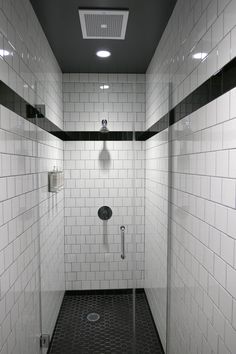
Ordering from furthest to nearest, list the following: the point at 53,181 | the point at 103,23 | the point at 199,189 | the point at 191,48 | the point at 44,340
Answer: the point at 53,181, the point at 44,340, the point at 103,23, the point at 191,48, the point at 199,189

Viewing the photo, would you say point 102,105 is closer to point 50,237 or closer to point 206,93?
point 50,237

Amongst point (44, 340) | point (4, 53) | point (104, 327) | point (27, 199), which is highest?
point (4, 53)

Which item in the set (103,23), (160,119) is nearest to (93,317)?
(160,119)

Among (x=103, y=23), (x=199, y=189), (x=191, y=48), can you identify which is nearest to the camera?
(x=199, y=189)

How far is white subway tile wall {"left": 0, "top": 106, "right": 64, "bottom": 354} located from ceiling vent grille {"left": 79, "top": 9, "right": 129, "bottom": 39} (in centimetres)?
91

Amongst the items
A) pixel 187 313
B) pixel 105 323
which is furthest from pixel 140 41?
pixel 105 323

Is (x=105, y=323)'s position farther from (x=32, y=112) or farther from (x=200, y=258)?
(x=32, y=112)

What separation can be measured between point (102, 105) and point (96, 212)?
1117mm

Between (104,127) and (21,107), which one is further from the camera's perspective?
(104,127)

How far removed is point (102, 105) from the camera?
2.69 meters

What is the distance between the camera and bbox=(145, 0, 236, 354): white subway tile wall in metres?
1.07

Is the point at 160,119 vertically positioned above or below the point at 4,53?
below

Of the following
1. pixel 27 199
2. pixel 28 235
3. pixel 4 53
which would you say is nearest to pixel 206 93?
pixel 4 53

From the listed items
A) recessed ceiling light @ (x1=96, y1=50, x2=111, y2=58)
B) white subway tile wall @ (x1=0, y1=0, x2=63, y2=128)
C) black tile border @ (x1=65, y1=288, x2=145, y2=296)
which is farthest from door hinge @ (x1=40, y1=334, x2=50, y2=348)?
recessed ceiling light @ (x1=96, y1=50, x2=111, y2=58)
